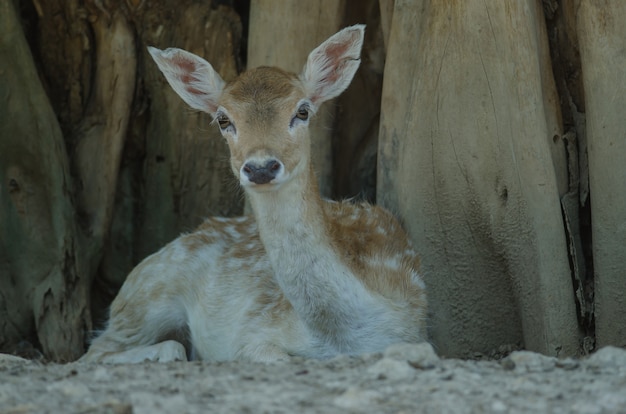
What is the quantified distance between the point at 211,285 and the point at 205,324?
27 centimetres

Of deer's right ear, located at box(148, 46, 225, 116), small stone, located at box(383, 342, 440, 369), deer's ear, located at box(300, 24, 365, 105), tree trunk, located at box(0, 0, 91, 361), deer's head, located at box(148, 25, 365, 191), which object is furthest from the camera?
tree trunk, located at box(0, 0, 91, 361)

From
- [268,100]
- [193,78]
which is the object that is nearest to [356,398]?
[268,100]

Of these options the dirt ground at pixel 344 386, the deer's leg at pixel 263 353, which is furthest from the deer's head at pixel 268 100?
the dirt ground at pixel 344 386

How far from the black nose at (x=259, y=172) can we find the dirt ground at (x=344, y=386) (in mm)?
1053

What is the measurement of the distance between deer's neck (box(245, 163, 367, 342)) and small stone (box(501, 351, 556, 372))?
1.40 meters

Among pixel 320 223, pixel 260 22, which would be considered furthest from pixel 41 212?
pixel 320 223

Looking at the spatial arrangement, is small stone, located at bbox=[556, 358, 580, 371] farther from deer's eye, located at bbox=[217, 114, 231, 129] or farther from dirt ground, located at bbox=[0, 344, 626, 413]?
deer's eye, located at bbox=[217, 114, 231, 129]

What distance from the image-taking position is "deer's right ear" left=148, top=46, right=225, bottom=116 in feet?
21.1

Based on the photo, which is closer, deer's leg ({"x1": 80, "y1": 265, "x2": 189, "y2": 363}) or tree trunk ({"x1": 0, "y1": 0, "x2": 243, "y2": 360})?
deer's leg ({"x1": 80, "y1": 265, "x2": 189, "y2": 363})

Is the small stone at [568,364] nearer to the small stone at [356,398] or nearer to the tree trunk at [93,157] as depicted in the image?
the small stone at [356,398]

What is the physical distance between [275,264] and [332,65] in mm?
1310

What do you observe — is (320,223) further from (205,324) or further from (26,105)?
(26,105)

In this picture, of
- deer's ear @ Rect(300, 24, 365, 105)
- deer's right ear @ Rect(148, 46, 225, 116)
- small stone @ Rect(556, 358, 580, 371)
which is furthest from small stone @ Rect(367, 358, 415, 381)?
deer's right ear @ Rect(148, 46, 225, 116)

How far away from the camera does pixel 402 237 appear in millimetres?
6836
